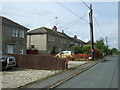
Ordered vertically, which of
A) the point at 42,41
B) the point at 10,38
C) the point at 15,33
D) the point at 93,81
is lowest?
the point at 93,81

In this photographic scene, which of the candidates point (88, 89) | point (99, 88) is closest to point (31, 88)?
point (88, 89)

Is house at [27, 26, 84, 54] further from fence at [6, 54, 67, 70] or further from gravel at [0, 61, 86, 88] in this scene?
gravel at [0, 61, 86, 88]

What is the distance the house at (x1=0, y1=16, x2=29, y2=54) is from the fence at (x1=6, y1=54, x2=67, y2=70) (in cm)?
719

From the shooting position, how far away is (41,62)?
14648 mm

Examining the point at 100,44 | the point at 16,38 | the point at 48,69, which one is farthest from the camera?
the point at 100,44

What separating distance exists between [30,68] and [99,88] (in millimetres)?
9046

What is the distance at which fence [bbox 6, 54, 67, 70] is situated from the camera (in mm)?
14312

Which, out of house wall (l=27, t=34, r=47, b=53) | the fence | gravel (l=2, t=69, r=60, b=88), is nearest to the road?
gravel (l=2, t=69, r=60, b=88)

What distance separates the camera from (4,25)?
22859 mm

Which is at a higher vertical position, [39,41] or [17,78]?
[39,41]

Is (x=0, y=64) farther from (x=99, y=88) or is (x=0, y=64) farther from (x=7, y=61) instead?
(x=99, y=88)

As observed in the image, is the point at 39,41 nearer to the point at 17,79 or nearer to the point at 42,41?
the point at 42,41

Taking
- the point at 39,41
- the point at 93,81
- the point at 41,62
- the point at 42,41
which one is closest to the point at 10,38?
the point at 41,62

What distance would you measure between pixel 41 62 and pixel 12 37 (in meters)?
11.5
